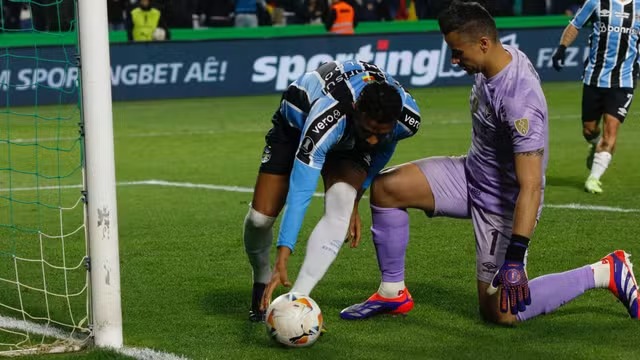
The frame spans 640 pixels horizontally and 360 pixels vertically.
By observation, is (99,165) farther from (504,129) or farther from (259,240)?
(504,129)

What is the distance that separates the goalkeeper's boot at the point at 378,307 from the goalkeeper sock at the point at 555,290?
0.66m

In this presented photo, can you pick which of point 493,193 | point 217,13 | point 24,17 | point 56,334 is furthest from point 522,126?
point 24,17

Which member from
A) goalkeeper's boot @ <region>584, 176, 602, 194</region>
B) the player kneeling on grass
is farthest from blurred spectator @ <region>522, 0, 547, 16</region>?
the player kneeling on grass

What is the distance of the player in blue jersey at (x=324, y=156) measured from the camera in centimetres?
586

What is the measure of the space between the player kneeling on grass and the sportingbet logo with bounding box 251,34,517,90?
14990 millimetres

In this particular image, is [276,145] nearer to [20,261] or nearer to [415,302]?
[415,302]

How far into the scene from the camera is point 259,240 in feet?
22.2

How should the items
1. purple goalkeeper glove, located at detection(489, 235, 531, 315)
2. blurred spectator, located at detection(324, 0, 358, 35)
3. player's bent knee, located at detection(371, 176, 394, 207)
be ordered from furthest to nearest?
blurred spectator, located at detection(324, 0, 358, 35), player's bent knee, located at detection(371, 176, 394, 207), purple goalkeeper glove, located at detection(489, 235, 531, 315)

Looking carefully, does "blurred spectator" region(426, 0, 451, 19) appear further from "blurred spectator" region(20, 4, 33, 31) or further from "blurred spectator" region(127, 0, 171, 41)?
"blurred spectator" region(20, 4, 33, 31)

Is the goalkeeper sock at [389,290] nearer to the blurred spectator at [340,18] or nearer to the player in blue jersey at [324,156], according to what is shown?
the player in blue jersey at [324,156]

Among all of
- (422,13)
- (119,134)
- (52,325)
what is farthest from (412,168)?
(422,13)

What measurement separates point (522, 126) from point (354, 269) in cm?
237

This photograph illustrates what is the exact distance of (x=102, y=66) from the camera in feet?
18.7

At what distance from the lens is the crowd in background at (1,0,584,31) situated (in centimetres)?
2392
